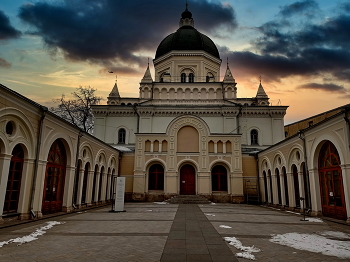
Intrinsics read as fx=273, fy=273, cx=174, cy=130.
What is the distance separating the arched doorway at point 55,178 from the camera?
14781 mm

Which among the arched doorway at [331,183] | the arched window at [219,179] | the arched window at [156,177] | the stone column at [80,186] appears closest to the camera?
the arched doorway at [331,183]

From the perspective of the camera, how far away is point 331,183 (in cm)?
1484

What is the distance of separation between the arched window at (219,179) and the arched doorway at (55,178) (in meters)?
15.6

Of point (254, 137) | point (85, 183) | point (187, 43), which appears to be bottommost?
point (85, 183)

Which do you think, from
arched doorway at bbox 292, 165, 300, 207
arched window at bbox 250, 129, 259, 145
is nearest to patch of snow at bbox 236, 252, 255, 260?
arched doorway at bbox 292, 165, 300, 207

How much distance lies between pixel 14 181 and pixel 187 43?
32597 millimetres

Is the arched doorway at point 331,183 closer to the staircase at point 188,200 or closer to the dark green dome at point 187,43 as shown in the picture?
the staircase at point 188,200

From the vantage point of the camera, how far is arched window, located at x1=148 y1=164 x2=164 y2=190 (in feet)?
91.1

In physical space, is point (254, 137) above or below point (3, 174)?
above

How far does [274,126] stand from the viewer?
35.1m

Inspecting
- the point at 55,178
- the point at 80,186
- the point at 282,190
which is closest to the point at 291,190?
the point at 282,190

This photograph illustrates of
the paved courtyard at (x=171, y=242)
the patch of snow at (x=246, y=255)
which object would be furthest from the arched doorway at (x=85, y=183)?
the patch of snow at (x=246, y=255)

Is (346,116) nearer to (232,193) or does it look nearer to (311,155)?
(311,155)

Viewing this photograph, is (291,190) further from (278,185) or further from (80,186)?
(80,186)
